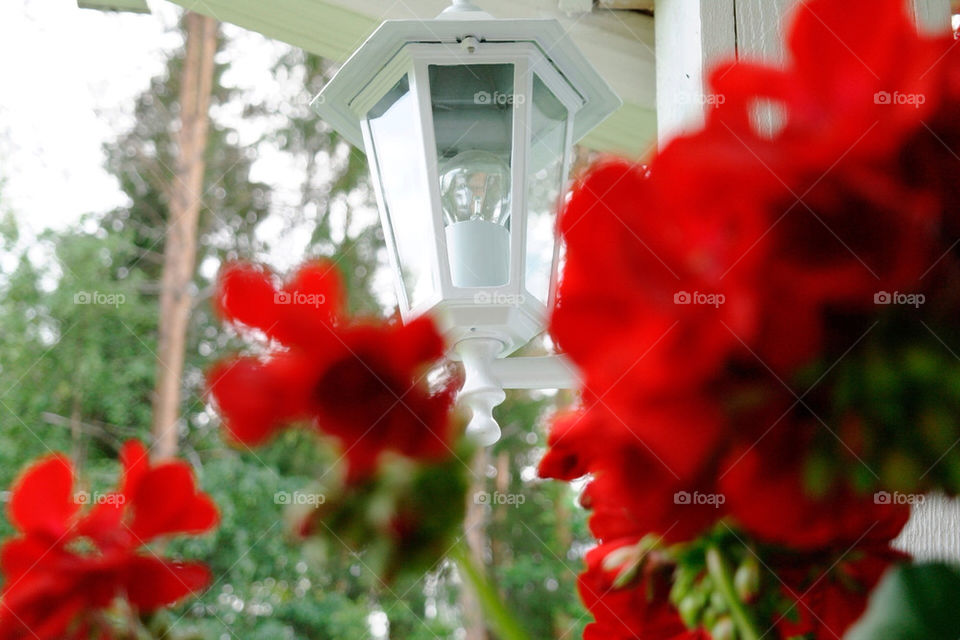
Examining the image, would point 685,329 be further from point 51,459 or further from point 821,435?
point 51,459

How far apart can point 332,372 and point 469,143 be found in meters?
0.70

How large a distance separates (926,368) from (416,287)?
0.68 metres

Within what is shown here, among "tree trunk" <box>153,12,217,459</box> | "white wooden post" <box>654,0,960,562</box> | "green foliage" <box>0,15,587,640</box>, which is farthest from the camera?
"tree trunk" <box>153,12,217,459</box>

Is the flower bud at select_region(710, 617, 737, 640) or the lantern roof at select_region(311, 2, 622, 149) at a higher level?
the flower bud at select_region(710, 617, 737, 640)

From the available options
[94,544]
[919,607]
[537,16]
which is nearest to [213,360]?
[537,16]

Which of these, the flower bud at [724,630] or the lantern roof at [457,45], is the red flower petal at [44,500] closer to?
the flower bud at [724,630]

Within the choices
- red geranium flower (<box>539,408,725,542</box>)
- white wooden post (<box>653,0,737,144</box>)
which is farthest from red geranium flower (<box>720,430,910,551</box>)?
white wooden post (<box>653,0,737,144</box>)

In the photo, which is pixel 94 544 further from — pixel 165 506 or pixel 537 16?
pixel 537 16

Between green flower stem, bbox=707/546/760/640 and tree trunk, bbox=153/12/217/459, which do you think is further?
tree trunk, bbox=153/12/217/459

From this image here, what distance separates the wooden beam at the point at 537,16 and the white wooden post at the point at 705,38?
0.24ft

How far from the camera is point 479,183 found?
0.88 metres

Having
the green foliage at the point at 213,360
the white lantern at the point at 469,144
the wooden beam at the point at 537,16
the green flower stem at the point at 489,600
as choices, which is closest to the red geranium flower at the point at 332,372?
the green flower stem at the point at 489,600

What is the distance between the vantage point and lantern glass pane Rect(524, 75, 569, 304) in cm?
88

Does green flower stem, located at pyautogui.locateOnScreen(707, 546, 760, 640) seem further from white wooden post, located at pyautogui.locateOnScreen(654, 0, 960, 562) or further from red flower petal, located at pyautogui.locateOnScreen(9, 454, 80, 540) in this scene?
white wooden post, located at pyautogui.locateOnScreen(654, 0, 960, 562)
